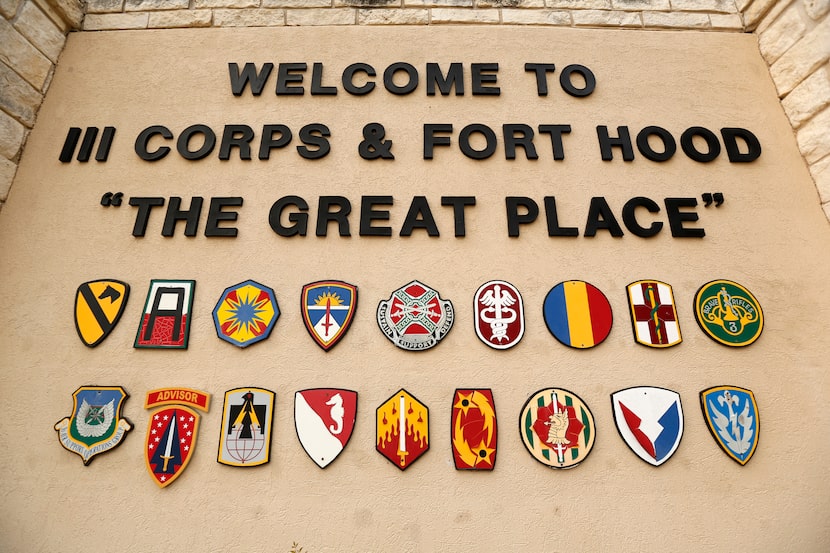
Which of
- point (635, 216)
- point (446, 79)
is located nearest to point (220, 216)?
point (446, 79)

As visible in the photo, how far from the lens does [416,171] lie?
3.08 meters

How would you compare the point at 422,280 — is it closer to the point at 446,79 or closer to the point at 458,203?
the point at 458,203

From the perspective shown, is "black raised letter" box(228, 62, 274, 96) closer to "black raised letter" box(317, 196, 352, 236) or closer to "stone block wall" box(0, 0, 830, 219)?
"stone block wall" box(0, 0, 830, 219)

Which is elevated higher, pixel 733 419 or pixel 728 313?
pixel 728 313

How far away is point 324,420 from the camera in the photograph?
97.3 inches

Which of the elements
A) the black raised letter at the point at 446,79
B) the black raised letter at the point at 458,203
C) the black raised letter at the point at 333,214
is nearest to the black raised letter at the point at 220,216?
the black raised letter at the point at 333,214

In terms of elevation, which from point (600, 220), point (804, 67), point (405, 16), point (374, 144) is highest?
point (405, 16)

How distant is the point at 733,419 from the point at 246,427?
8.54 ft

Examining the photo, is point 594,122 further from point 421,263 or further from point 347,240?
point 347,240

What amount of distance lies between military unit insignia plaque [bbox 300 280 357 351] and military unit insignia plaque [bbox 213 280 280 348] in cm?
19

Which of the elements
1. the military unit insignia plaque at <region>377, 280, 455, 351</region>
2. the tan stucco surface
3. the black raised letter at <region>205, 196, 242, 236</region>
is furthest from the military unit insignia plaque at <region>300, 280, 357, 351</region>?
the black raised letter at <region>205, 196, 242, 236</region>

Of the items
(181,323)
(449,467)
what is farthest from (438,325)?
(181,323)

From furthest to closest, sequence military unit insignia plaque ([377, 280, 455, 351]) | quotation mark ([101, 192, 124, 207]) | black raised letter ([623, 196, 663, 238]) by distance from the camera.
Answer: quotation mark ([101, 192, 124, 207]) → black raised letter ([623, 196, 663, 238]) → military unit insignia plaque ([377, 280, 455, 351])

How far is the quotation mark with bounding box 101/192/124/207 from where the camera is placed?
2.99 m
